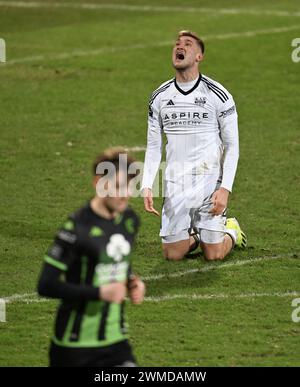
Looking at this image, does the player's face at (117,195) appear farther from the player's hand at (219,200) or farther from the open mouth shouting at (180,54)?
the open mouth shouting at (180,54)

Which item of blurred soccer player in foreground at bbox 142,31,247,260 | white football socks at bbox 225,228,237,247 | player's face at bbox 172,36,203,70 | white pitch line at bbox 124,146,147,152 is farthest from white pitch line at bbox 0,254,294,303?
white pitch line at bbox 124,146,147,152

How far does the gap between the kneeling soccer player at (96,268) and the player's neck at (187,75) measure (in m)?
4.88

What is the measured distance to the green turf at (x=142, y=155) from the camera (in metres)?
10.6

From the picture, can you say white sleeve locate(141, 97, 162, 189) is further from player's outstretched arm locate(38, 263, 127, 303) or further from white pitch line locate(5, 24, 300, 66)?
white pitch line locate(5, 24, 300, 66)

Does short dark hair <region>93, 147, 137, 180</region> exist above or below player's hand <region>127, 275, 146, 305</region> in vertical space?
above

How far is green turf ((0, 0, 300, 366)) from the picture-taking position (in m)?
10.6

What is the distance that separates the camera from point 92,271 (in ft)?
25.2

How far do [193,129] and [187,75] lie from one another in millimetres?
593

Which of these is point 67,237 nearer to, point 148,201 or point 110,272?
point 110,272

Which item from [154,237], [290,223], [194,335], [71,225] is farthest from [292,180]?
[71,225]

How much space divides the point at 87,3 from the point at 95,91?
28.1 ft

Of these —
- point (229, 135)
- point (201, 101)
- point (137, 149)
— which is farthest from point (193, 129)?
point (137, 149)

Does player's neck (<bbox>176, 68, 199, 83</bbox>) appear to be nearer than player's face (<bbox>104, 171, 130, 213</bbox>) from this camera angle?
No

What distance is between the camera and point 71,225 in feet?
24.7
